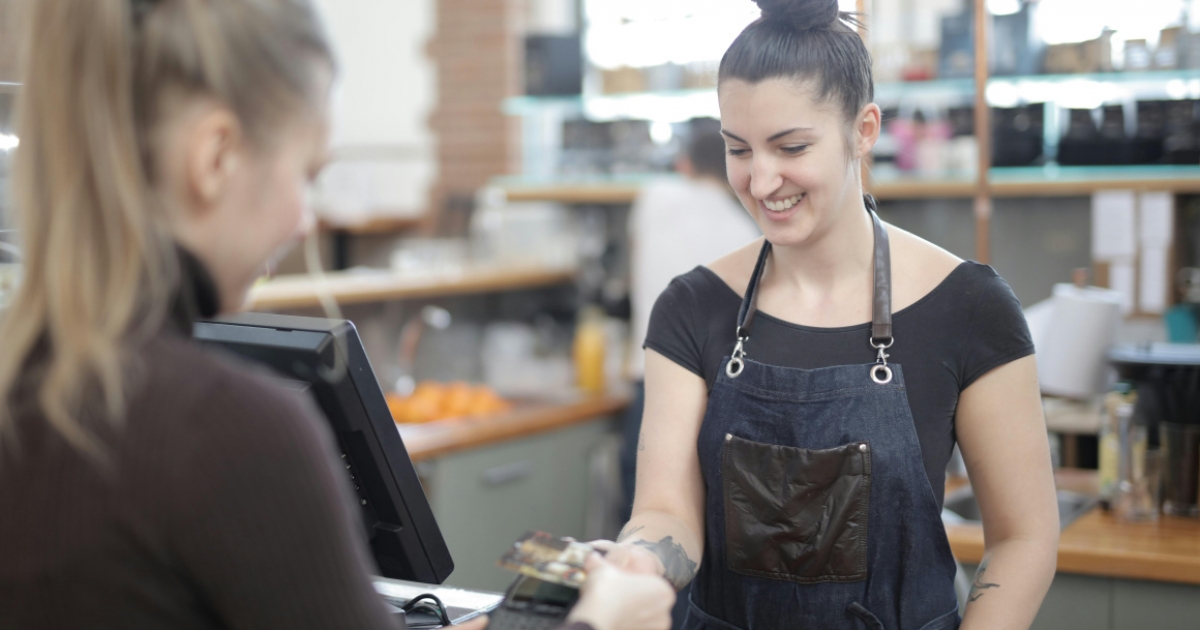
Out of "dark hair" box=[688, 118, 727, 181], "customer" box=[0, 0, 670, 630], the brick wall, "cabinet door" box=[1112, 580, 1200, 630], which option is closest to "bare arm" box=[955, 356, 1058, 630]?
"cabinet door" box=[1112, 580, 1200, 630]

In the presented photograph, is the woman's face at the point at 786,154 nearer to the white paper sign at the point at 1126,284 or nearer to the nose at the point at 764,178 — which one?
the nose at the point at 764,178

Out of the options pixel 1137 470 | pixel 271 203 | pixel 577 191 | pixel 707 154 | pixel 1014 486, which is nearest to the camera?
pixel 271 203

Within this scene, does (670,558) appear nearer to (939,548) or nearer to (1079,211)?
(939,548)

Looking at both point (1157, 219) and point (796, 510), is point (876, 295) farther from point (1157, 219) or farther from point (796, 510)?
point (1157, 219)

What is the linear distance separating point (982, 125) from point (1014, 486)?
1.99 metres

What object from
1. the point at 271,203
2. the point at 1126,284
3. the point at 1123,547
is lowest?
the point at 1123,547

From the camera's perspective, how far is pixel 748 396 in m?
1.55

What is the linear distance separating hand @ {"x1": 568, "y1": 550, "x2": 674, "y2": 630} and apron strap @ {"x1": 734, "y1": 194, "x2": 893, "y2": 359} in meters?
0.54

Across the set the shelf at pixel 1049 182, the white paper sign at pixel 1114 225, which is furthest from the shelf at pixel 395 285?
the white paper sign at pixel 1114 225

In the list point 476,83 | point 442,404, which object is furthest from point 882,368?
point 476,83

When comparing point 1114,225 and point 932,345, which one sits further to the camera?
point 1114,225

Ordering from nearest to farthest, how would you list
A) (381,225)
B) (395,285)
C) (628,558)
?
(628,558) < (395,285) < (381,225)

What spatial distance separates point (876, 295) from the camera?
5.03 ft

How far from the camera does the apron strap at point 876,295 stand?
152 cm
